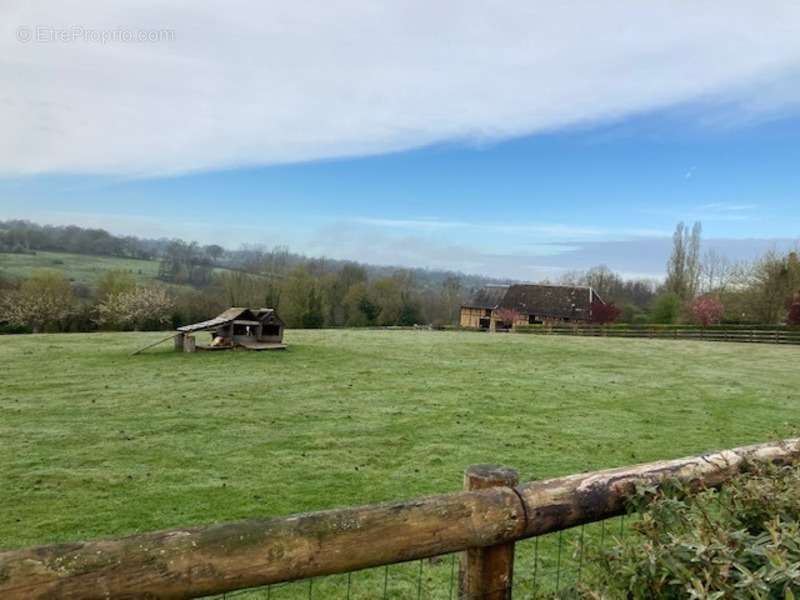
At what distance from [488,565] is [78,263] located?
78.3 metres

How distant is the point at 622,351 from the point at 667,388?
7472 millimetres

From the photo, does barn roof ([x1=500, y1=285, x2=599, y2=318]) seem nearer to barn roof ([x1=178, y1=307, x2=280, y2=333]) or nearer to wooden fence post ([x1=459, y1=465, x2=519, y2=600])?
barn roof ([x1=178, y1=307, x2=280, y2=333])

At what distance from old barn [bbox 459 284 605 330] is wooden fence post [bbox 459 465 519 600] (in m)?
39.5

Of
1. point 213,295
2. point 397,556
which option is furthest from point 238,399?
point 213,295

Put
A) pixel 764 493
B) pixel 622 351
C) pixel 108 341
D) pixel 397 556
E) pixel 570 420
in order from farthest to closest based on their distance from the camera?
pixel 622 351 → pixel 108 341 → pixel 570 420 → pixel 764 493 → pixel 397 556

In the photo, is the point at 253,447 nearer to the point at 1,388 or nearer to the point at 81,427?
the point at 81,427

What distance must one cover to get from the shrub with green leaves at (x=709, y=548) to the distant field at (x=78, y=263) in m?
61.1

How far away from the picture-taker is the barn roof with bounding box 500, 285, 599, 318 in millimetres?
42531

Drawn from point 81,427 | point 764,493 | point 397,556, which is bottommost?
point 81,427

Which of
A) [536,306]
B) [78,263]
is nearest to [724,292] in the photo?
[536,306]

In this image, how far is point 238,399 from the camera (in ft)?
31.3

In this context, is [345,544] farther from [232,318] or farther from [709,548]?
[232,318]

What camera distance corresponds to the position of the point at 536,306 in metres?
44.2

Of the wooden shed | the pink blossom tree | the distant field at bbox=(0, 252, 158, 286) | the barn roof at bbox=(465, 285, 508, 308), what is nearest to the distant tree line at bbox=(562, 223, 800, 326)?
the pink blossom tree
